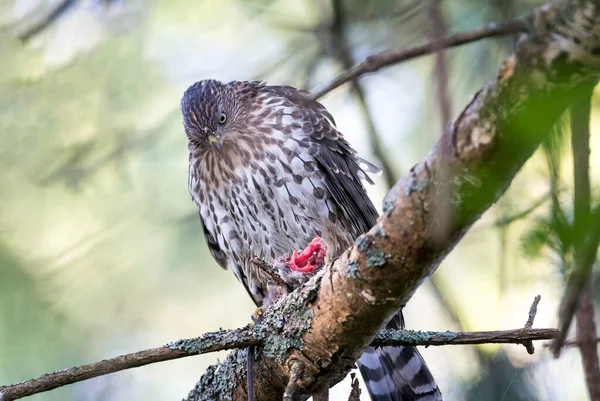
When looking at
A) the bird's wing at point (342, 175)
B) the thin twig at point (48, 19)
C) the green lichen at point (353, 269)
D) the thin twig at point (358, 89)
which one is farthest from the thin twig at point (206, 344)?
the thin twig at point (48, 19)

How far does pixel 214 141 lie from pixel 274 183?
47 centimetres

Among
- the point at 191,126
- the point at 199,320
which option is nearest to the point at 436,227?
the point at 191,126

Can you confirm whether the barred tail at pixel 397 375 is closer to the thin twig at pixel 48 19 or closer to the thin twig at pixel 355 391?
the thin twig at pixel 355 391

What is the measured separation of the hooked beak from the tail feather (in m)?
1.40

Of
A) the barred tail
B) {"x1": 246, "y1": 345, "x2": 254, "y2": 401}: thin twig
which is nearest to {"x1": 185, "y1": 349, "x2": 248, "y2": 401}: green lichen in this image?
{"x1": 246, "y1": 345, "x2": 254, "y2": 401}: thin twig

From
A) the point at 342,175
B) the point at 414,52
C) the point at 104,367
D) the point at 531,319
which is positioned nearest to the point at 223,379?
the point at 104,367

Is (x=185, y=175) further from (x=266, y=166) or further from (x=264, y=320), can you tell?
(x=264, y=320)

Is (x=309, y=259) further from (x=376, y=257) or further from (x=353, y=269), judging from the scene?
(x=376, y=257)

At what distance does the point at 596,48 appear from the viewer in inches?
57.6

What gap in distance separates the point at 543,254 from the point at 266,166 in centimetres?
271

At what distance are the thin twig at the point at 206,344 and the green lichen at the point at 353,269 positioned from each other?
0.49 meters

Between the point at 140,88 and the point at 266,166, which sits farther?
the point at 140,88

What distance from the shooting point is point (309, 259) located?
348cm

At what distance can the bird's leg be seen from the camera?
11.1 ft
